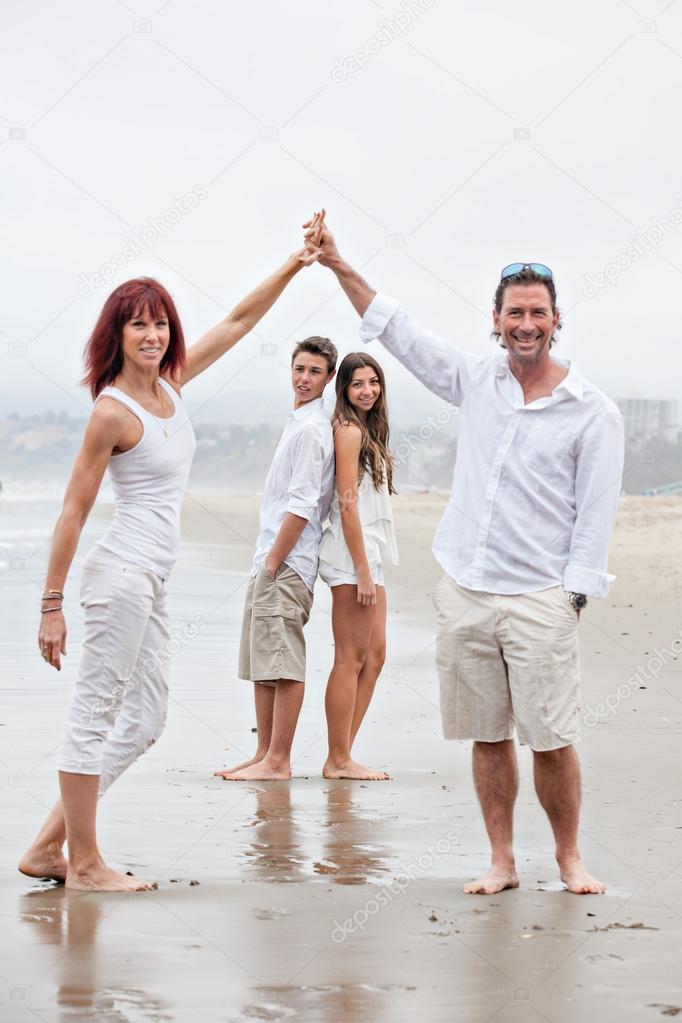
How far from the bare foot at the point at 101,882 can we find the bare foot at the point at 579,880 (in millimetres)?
1152

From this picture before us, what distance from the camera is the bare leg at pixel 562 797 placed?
15.1 ft

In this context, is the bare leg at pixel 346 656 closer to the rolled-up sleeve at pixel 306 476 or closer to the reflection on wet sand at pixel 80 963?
the rolled-up sleeve at pixel 306 476

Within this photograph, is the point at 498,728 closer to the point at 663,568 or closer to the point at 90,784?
the point at 90,784

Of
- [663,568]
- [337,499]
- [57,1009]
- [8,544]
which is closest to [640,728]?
[337,499]

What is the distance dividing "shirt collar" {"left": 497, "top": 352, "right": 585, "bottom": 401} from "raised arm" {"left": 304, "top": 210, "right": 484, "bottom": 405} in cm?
5

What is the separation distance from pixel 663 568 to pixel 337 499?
38.3ft

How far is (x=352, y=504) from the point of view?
21.3 ft

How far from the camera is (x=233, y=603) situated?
13.5 m

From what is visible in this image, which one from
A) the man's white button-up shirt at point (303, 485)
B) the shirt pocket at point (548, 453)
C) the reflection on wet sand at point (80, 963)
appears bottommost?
the reflection on wet sand at point (80, 963)

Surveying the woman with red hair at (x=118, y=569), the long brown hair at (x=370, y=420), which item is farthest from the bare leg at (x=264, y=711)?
the woman with red hair at (x=118, y=569)

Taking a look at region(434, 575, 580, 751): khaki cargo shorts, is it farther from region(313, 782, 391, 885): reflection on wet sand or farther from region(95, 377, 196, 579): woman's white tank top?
region(95, 377, 196, 579): woman's white tank top

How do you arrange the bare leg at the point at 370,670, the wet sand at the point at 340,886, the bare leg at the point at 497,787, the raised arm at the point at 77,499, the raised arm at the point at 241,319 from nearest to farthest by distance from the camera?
the wet sand at the point at 340,886, the raised arm at the point at 77,499, the bare leg at the point at 497,787, the raised arm at the point at 241,319, the bare leg at the point at 370,670

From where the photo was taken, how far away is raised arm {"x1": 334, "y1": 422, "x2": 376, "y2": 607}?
21.2 ft

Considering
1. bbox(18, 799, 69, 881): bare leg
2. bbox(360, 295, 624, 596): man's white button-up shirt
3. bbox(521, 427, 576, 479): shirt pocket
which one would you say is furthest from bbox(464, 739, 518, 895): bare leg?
bbox(18, 799, 69, 881): bare leg
